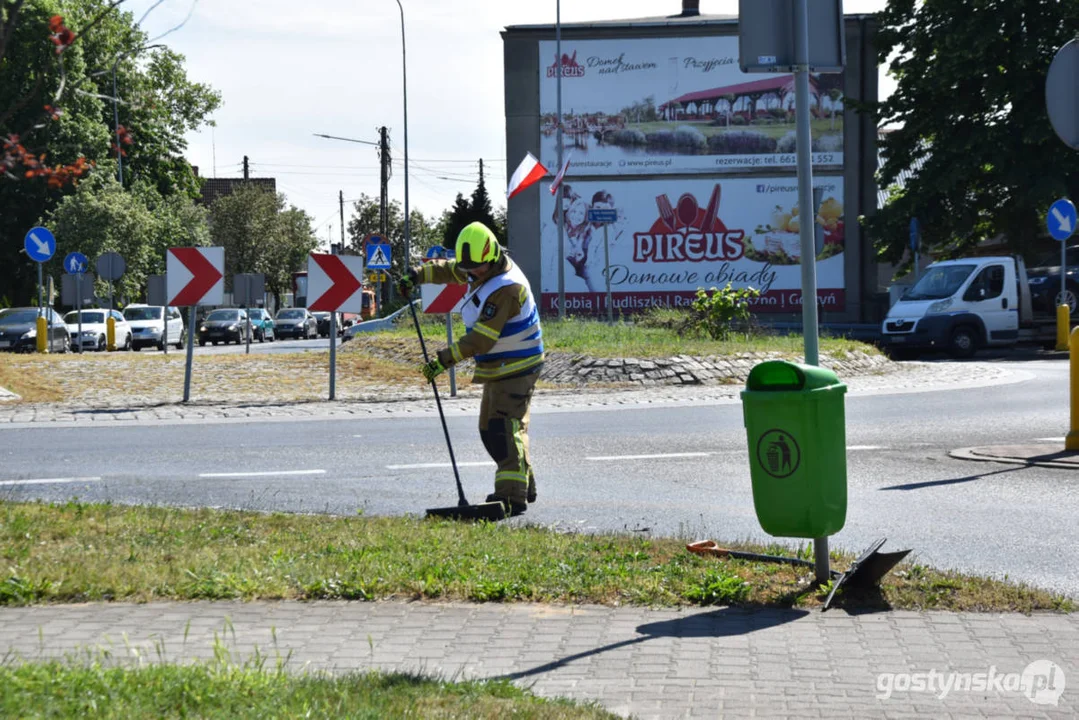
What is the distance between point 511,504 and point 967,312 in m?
21.6

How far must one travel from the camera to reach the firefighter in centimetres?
848

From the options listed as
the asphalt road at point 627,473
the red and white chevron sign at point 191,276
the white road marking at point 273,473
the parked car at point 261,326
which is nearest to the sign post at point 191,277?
the red and white chevron sign at point 191,276

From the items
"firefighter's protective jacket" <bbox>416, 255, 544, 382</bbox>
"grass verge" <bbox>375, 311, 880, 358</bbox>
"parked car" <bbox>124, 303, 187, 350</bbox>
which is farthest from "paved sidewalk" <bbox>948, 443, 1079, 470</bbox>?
"parked car" <bbox>124, 303, 187, 350</bbox>

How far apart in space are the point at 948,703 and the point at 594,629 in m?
1.49

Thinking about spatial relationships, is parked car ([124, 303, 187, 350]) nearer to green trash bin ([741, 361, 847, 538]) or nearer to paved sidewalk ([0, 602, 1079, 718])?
paved sidewalk ([0, 602, 1079, 718])

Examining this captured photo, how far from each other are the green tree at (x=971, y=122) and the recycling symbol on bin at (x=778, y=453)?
30.0m

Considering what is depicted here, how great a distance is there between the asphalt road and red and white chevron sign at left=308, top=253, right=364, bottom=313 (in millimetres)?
2752

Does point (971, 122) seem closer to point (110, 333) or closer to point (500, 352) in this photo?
point (110, 333)

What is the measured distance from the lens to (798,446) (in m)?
5.94

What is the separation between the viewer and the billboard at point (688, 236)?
44281mm

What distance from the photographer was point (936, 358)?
2825 centimetres

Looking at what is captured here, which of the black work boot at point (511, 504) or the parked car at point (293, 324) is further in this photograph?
the parked car at point (293, 324)

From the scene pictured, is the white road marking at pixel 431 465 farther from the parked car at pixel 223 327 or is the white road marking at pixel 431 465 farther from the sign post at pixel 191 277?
the parked car at pixel 223 327

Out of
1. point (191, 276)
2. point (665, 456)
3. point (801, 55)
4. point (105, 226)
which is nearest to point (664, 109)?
Answer: point (105, 226)
